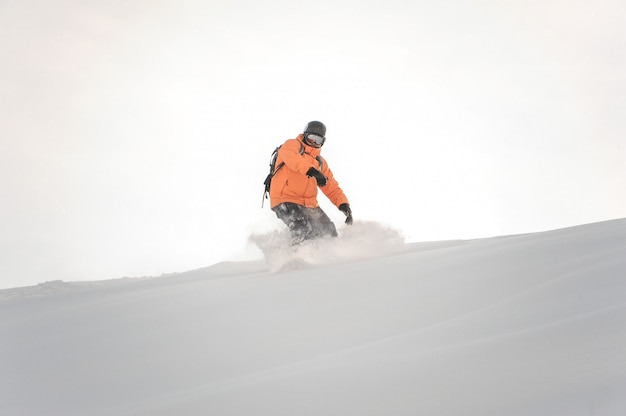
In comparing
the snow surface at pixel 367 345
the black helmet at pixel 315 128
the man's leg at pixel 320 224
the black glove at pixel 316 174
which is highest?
the black helmet at pixel 315 128

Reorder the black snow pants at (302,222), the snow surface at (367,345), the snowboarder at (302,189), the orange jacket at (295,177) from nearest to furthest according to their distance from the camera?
the snow surface at (367,345) → the orange jacket at (295,177) → the snowboarder at (302,189) → the black snow pants at (302,222)

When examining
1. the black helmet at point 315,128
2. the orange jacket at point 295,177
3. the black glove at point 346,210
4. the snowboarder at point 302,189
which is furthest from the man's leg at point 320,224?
the black helmet at point 315,128

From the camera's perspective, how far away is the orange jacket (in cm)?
684

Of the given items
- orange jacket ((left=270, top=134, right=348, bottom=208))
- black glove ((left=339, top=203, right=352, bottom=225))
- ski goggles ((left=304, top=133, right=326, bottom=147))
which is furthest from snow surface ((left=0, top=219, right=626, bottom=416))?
black glove ((left=339, top=203, right=352, bottom=225))

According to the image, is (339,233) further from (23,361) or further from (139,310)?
(23,361)

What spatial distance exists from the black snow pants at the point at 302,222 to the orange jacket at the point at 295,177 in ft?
0.28

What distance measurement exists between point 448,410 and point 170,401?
1060mm

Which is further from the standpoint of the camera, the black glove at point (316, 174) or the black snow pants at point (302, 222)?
the black snow pants at point (302, 222)

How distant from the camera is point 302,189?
7289 mm

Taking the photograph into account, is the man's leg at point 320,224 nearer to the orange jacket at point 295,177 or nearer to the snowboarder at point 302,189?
the snowboarder at point 302,189

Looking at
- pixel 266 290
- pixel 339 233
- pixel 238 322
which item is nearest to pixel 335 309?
pixel 238 322

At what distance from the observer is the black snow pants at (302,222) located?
709 cm

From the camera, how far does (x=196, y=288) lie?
457 cm

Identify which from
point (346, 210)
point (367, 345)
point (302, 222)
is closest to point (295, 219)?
point (302, 222)
